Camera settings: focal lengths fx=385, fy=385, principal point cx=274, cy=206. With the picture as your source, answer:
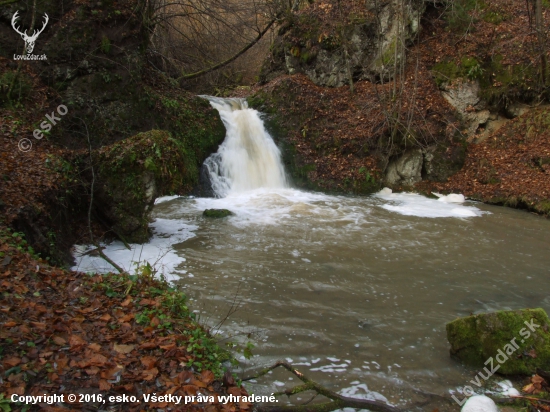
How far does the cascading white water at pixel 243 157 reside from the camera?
13477 mm

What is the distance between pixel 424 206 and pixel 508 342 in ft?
27.2

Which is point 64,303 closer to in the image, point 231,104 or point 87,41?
point 87,41

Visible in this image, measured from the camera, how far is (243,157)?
14.2 meters

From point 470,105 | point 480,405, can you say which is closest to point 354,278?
point 480,405

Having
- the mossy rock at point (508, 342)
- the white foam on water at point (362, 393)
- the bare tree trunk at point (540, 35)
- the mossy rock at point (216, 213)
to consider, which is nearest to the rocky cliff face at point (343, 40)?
the bare tree trunk at point (540, 35)

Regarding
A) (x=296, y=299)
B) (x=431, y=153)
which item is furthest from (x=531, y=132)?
(x=296, y=299)

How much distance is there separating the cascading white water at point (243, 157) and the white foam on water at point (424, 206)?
3.97m

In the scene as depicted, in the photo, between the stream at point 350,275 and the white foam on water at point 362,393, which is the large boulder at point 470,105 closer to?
the stream at point 350,275

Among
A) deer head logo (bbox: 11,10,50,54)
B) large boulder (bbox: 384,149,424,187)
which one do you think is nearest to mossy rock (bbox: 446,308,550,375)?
large boulder (bbox: 384,149,424,187)

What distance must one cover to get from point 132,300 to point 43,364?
129cm

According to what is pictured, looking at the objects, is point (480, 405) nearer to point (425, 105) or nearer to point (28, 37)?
point (28, 37)

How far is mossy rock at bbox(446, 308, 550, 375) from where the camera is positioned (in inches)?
164

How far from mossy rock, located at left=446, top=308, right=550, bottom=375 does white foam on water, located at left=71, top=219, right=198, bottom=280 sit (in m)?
4.32

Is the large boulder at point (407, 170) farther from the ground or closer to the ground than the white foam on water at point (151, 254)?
farther from the ground
